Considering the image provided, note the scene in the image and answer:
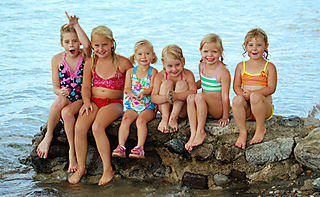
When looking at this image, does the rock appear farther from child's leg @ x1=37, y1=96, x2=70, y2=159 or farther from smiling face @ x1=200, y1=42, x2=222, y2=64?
child's leg @ x1=37, y1=96, x2=70, y2=159

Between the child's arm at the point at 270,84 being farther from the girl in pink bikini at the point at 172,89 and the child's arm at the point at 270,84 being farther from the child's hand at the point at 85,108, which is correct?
the child's hand at the point at 85,108

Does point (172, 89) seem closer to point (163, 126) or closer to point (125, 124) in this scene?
point (163, 126)

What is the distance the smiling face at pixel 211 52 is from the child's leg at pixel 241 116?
51 centimetres

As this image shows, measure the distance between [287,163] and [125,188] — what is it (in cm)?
162

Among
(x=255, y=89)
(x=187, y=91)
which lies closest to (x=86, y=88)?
(x=187, y=91)

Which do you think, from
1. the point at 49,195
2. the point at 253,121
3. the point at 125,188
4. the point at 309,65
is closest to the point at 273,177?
the point at 253,121

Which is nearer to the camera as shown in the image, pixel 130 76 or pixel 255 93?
pixel 255 93

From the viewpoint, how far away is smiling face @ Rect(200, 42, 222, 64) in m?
4.35

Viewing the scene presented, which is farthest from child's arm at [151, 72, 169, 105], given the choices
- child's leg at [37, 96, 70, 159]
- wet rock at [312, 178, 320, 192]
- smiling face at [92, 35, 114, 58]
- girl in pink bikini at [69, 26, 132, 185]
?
wet rock at [312, 178, 320, 192]

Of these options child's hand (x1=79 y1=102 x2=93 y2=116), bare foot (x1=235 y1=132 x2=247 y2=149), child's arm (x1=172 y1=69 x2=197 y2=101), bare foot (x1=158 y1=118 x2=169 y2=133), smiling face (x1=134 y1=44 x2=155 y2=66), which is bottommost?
bare foot (x1=235 y1=132 x2=247 y2=149)

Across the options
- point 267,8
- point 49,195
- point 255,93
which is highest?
point 267,8

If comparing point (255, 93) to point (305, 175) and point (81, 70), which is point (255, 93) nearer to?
point (305, 175)

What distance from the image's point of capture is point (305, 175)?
395cm

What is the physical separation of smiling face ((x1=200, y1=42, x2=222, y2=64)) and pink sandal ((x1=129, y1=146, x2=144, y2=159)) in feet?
3.82
